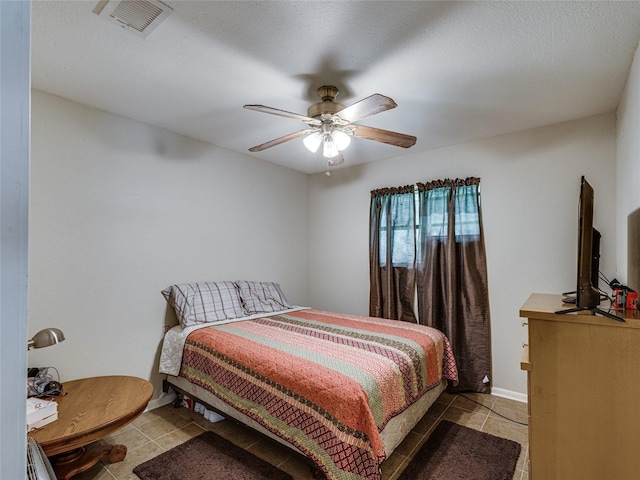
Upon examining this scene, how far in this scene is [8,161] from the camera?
1.23 ft

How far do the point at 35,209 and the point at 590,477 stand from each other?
3.56 meters

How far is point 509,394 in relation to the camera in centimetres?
305

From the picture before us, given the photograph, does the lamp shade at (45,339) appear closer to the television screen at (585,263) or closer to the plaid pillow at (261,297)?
the plaid pillow at (261,297)

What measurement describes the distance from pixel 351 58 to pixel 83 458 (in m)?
2.93

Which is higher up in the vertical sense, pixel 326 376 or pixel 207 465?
pixel 326 376

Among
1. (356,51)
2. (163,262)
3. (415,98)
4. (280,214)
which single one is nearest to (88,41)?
(356,51)

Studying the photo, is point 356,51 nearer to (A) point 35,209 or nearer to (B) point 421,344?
(B) point 421,344

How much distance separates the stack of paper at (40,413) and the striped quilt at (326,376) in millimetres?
916

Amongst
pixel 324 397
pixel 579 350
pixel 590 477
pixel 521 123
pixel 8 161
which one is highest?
pixel 521 123

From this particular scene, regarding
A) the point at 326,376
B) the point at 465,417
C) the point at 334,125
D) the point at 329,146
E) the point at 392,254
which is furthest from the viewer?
the point at 392,254

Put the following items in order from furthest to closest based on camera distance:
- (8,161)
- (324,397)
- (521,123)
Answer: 1. (521,123)
2. (324,397)
3. (8,161)

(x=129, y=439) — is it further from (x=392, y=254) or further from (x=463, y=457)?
(x=392, y=254)

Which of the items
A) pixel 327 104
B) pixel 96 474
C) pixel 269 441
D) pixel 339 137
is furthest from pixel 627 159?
pixel 96 474

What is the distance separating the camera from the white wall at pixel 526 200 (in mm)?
2693
